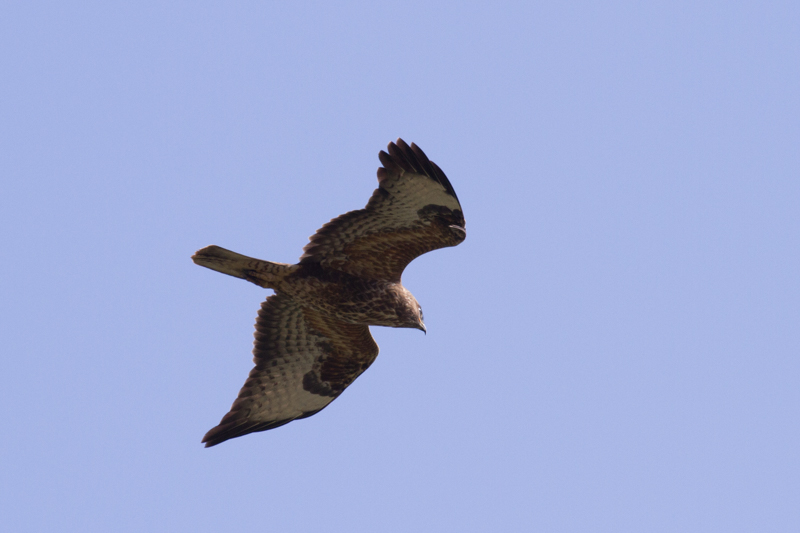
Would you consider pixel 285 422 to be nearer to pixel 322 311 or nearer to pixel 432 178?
pixel 322 311

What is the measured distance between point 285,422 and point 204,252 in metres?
2.35

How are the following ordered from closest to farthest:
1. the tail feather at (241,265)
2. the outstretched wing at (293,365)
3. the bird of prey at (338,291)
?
1. the bird of prey at (338,291)
2. the tail feather at (241,265)
3. the outstretched wing at (293,365)

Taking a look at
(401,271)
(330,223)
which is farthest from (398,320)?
(330,223)

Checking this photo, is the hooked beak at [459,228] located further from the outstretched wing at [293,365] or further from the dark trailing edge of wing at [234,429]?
the dark trailing edge of wing at [234,429]

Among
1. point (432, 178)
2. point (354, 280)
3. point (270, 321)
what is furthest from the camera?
point (270, 321)

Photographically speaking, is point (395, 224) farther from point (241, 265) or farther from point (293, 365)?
point (293, 365)

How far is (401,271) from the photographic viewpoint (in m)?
9.22

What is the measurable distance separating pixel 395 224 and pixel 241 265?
5.05 feet

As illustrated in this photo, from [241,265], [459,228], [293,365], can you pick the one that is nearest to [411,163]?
[459,228]

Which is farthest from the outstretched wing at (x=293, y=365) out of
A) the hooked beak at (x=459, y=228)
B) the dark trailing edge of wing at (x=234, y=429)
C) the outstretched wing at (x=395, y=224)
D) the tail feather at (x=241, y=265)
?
the hooked beak at (x=459, y=228)

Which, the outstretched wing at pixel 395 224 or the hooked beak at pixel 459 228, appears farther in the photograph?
the hooked beak at pixel 459 228

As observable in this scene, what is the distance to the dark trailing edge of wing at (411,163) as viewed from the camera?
850 centimetres

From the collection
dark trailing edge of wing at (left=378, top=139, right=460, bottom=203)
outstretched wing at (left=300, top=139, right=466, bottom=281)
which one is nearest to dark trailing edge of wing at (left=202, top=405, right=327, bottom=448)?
outstretched wing at (left=300, top=139, right=466, bottom=281)

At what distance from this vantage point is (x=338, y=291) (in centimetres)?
905
